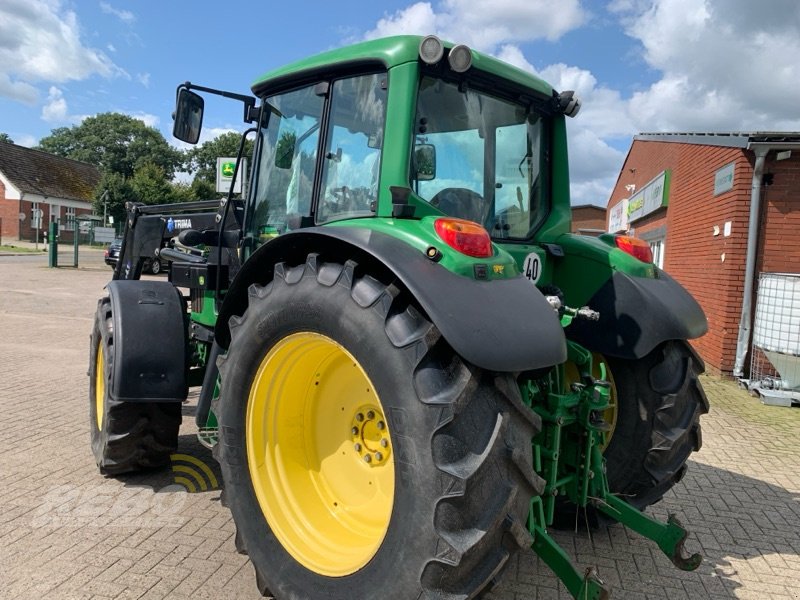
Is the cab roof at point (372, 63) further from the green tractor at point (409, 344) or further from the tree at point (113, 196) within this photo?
the tree at point (113, 196)

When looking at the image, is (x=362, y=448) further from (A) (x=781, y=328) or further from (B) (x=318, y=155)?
(A) (x=781, y=328)

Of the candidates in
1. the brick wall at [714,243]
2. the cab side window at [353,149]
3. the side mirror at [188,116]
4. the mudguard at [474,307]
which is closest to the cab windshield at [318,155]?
the cab side window at [353,149]

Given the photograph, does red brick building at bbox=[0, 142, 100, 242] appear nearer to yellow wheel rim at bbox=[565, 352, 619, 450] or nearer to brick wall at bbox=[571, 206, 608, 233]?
brick wall at bbox=[571, 206, 608, 233]

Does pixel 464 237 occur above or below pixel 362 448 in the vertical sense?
above

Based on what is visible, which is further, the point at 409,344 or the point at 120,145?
the point at 120,145

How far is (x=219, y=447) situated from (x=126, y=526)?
107 cm

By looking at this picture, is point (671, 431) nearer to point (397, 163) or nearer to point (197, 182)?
point (397, 163)

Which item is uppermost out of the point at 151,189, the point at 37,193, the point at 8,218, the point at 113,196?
the point at 151,189

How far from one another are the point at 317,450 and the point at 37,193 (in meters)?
46.8

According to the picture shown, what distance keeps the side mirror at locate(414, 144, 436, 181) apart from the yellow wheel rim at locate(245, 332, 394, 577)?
0.84 meters

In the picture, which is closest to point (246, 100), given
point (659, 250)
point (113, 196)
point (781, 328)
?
point (781, 328)

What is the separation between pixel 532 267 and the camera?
3.18 metres

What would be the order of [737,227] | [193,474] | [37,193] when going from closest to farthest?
[193,474], [737,227], [37,193]

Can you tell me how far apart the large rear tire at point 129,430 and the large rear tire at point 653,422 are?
8.55 feet
